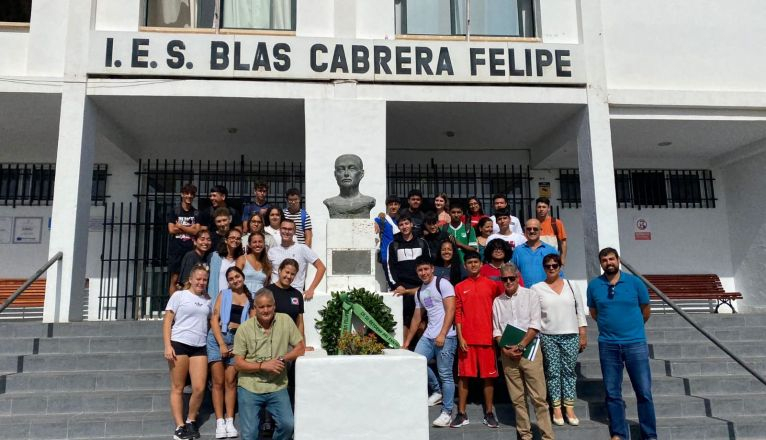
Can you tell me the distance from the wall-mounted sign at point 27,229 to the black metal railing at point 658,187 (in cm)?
964

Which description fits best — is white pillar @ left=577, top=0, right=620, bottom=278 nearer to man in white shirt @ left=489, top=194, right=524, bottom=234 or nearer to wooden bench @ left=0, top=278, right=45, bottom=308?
man in white shirt @ left=489, top=194, right=524, bottom=234

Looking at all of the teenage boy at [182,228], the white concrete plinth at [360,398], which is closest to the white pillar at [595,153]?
the white concrete plinth at [360,398]

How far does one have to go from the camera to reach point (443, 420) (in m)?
5.15

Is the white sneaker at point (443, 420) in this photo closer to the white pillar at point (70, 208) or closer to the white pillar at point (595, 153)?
the white pillar at point (595, 153)

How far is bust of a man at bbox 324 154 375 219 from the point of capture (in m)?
5.35

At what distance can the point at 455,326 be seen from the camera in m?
5.45

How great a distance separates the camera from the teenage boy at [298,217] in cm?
641

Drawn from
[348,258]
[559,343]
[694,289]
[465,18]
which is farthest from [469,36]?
[694,289]

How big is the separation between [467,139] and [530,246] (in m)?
4.37

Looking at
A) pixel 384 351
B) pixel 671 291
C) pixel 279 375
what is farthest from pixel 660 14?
pixel 279 375

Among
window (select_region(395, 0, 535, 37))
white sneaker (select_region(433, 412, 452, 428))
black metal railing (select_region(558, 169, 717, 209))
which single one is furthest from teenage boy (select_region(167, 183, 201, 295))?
black metal railing (select_region(558, 169, 717, 209))

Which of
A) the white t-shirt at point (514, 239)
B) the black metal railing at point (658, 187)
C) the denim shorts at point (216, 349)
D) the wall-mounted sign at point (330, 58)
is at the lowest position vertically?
the denim shorts at point (216, 349)

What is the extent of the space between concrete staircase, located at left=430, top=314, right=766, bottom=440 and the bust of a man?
2098 mm

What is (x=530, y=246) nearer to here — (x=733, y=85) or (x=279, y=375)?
(x=279, y=375)
